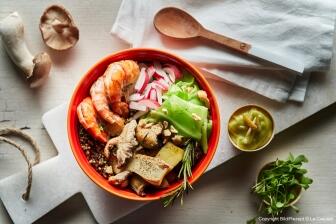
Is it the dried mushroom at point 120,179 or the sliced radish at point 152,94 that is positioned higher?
A: the sliced radish at point 152,94

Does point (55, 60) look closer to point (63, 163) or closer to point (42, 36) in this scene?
point (42, 36)

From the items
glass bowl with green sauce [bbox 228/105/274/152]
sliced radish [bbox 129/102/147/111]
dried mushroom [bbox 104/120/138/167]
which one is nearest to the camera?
→ dried mushroom [bbox 104/120/138/167]

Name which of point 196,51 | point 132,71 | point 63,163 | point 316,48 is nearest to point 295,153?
point 316,48

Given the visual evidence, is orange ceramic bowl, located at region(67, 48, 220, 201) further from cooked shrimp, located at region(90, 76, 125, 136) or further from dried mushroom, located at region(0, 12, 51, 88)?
dried mushroom, located at region(0, 12, 51, 88)

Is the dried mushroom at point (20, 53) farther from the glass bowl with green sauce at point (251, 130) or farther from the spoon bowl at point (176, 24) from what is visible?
the glass bowl with green sauce at point (251, 130)

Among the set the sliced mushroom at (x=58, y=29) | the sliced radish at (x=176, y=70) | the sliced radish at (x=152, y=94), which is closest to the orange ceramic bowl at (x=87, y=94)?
the sliced radish at (x=176, y=70)

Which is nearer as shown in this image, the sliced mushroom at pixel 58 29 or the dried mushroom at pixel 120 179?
the dried mushroom at pixel 120 179

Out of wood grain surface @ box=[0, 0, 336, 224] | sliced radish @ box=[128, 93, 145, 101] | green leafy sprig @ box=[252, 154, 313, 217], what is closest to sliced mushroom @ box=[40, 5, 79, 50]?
wood grain surface @ box=[0, 0, 336, 224]
